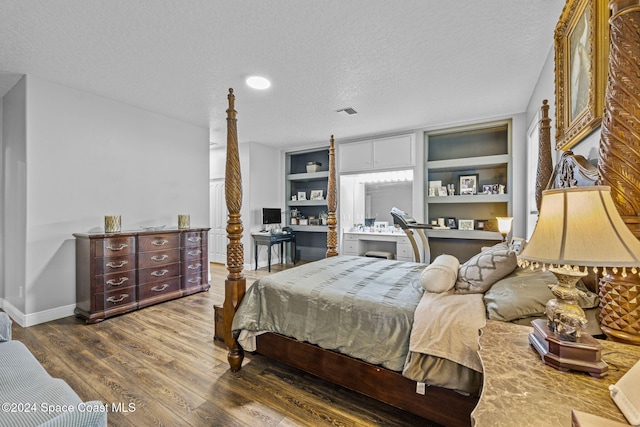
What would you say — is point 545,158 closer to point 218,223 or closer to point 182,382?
point 182,382

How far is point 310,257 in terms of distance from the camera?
6391mm

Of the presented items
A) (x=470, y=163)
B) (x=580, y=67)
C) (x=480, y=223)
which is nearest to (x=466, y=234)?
(x=480, y=223)

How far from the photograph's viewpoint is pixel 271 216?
5.92m

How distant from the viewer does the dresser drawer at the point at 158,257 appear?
3.46 m

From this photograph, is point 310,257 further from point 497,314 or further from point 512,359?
point 512,359

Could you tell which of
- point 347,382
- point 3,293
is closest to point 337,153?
point 347,382

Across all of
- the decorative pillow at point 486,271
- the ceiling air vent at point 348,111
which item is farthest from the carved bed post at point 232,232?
the ceiling air vent at point 348,111

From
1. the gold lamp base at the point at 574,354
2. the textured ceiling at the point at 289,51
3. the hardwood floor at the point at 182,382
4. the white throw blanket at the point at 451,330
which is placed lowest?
the hardwood floor at the point at 182,382

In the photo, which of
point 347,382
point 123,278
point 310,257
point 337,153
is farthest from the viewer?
point 310,257

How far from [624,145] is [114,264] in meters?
4.16

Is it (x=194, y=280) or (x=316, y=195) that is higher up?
(x=316, y=195)

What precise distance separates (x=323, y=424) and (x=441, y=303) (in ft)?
3.23

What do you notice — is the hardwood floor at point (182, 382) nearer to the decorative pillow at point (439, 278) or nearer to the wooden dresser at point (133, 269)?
the wooden dresser at point (133, 269)

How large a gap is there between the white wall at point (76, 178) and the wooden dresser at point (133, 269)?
230mm
